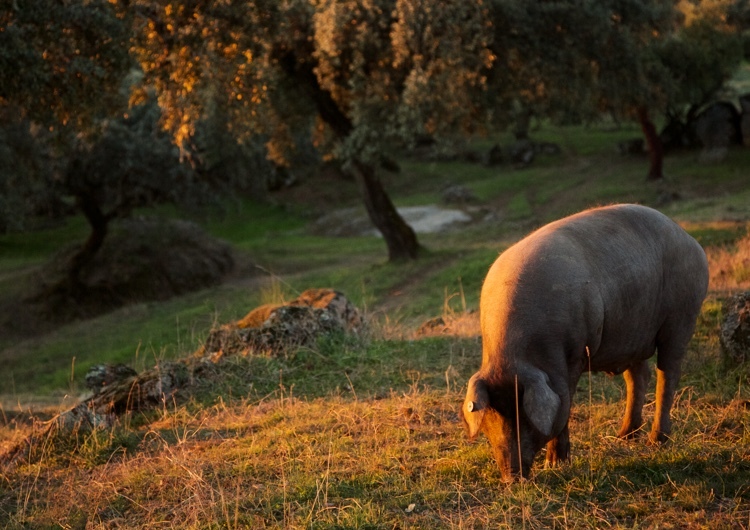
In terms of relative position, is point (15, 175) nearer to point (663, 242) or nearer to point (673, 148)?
point (663, 242)

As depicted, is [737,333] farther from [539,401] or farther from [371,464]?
[371,464]

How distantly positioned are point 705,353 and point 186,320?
16.0m

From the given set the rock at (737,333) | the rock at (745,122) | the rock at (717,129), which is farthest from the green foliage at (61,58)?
the rock at (745,122)

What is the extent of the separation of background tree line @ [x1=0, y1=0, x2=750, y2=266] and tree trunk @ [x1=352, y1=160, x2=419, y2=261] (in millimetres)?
45

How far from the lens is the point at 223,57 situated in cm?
1558

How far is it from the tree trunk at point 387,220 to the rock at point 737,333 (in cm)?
1763

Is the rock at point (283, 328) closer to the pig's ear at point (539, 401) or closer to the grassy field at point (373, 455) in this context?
the grassy field at point (373, 455)

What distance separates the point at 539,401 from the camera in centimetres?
613

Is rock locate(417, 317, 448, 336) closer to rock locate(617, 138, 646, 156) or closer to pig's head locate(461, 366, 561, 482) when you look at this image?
pig's head locate(461, 366, 561, 482)

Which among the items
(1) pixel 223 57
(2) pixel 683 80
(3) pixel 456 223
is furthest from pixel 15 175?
(2) pixel 683 80

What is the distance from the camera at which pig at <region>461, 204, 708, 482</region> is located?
6379 mm

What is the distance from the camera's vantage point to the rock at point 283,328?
39.3 ft

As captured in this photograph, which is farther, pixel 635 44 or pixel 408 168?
pixel 408 168

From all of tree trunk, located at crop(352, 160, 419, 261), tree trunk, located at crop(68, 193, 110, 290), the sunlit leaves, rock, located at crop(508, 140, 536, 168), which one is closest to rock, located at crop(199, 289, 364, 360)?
the sunlit leaves
